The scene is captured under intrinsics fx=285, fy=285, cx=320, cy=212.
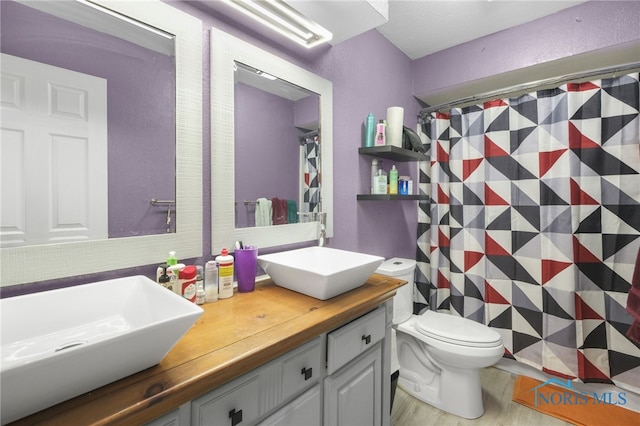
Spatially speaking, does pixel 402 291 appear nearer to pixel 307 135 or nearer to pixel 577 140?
pixel 307 135

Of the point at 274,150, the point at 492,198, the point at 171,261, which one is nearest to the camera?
the point at 171,261

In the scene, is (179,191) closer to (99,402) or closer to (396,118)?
(99,402)

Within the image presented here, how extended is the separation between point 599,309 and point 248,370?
2.13 m

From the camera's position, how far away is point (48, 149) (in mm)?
792

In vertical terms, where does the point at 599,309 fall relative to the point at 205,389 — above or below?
below

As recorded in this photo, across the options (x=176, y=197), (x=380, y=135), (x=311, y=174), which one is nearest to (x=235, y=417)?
(x=176, y=197)

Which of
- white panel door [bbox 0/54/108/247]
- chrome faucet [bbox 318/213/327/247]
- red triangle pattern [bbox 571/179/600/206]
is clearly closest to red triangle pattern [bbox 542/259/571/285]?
red triangle pattern [bbox 571/179/600/206]

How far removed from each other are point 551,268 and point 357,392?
61.3 inches

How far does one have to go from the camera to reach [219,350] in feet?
2.24

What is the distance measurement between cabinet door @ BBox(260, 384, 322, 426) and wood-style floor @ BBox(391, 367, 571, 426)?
991mm

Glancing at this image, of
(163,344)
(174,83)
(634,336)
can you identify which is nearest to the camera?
(163,344)

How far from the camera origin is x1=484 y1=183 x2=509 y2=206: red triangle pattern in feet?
6.56

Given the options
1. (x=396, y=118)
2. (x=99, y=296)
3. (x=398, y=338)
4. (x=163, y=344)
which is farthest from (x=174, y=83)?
(x=398, y=338)

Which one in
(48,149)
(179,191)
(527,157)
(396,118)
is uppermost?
(396,118)
